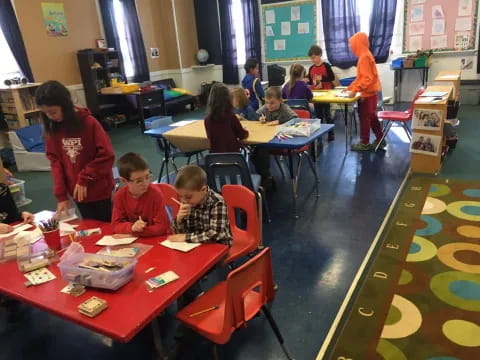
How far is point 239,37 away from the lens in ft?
30.1

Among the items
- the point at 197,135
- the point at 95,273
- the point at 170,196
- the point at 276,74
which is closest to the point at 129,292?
the point at 95,273

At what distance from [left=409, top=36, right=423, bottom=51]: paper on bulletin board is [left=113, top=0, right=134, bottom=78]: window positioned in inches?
217

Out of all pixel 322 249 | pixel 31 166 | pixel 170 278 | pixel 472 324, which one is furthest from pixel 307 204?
A: pixel 31 166

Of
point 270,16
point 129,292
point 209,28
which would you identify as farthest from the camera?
point 209,28

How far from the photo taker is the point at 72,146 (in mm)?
2227

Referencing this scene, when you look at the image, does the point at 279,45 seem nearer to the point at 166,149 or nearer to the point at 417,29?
the point at 417,29

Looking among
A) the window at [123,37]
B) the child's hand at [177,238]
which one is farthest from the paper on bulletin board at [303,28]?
the child's hand at [177,238]

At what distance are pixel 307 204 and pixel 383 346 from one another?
5.90 ft

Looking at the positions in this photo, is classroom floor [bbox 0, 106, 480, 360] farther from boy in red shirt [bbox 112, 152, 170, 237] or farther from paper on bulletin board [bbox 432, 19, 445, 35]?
paper on bulletin board [bbox 432, 19, 445, 35]

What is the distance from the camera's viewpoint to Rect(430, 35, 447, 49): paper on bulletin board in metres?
7.00

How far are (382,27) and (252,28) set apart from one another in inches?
111

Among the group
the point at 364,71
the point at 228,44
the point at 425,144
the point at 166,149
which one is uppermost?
the point at 228,44

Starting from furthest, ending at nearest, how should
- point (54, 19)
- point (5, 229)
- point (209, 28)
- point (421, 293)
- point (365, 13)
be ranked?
point (209, 28), point (365, 13), point (54, 19), point (421, 293), point (5, 229)

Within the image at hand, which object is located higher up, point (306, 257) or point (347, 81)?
point (347, 81)
